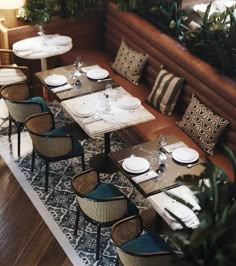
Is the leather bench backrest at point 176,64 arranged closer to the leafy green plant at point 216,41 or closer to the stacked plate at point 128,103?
the leafy green plant at point 216,41

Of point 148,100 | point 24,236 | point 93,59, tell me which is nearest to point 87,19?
point 93,59

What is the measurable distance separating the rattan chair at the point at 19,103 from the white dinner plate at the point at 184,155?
173 centimetres

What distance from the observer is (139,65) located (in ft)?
21.2

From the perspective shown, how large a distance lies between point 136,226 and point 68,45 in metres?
3.11

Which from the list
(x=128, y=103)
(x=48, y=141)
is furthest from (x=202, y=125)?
(x=48, y=141)

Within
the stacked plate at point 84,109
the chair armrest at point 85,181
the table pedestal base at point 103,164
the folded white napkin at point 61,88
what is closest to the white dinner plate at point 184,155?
the chair armrest at point 85,181

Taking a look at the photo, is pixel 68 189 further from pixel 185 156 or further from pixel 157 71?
pixel 157 71

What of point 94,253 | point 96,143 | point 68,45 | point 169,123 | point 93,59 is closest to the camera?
point 94,253

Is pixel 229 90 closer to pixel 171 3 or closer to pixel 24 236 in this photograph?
pixel 171 3

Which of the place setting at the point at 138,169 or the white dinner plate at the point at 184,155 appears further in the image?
the white dinner plate at the point at 184,155

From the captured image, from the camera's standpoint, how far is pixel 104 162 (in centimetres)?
593

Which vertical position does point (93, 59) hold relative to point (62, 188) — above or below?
above

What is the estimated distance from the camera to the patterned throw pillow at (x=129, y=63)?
21.2ft

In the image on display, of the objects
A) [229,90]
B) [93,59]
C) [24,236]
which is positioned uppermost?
[229,90]
